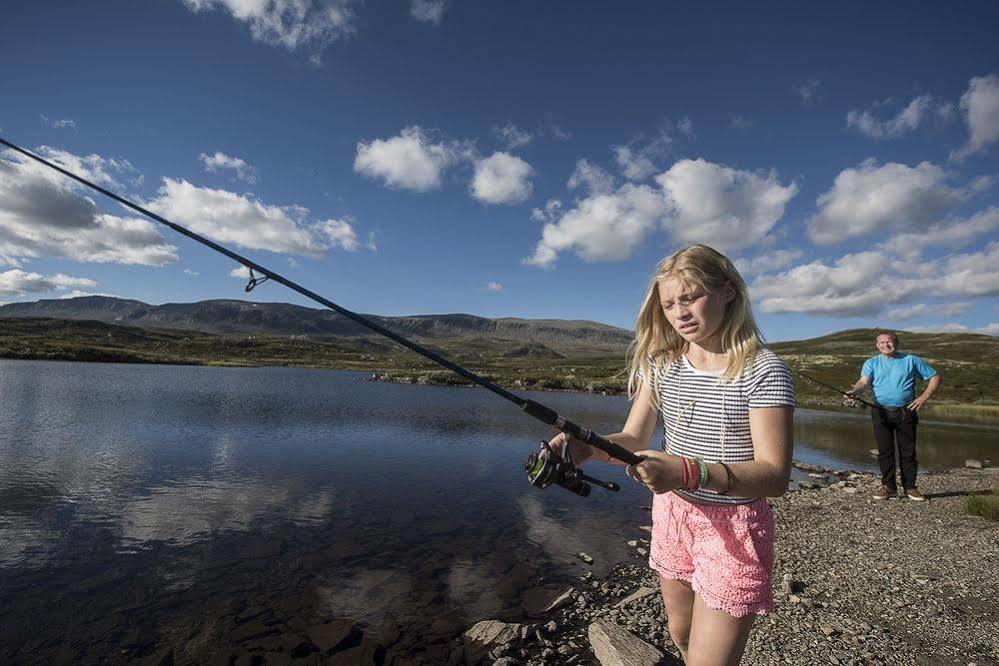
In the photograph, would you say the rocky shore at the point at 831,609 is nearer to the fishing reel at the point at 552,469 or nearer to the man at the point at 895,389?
the man at the point at 895,389

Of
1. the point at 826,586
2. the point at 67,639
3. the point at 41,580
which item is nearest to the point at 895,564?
the point at 826,586

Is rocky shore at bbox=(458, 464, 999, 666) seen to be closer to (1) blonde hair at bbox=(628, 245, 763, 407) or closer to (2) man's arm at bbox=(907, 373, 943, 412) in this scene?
(2) man's arm at bbox=(907, 373, 943, 412)

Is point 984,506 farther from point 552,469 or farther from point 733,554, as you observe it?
point 552,469

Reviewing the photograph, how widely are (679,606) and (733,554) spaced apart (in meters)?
0.80

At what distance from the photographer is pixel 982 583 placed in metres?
7.98

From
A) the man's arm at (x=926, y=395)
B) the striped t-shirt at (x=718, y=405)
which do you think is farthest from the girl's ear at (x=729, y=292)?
the man's arm at (x=926, y=395)

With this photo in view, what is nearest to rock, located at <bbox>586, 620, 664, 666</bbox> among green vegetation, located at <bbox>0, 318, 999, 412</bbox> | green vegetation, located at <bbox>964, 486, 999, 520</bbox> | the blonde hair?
green vegetation, located at <bbox>0, 318, 999, 412</bbox>

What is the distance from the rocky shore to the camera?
6129 mm

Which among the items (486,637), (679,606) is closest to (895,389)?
(486,637)

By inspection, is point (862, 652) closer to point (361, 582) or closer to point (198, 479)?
point (361, 582)

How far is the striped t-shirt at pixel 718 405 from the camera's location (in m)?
2.67

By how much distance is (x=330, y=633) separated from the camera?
727cm

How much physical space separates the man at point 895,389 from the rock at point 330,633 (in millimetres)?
12096

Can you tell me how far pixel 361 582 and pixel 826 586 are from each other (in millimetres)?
7970
